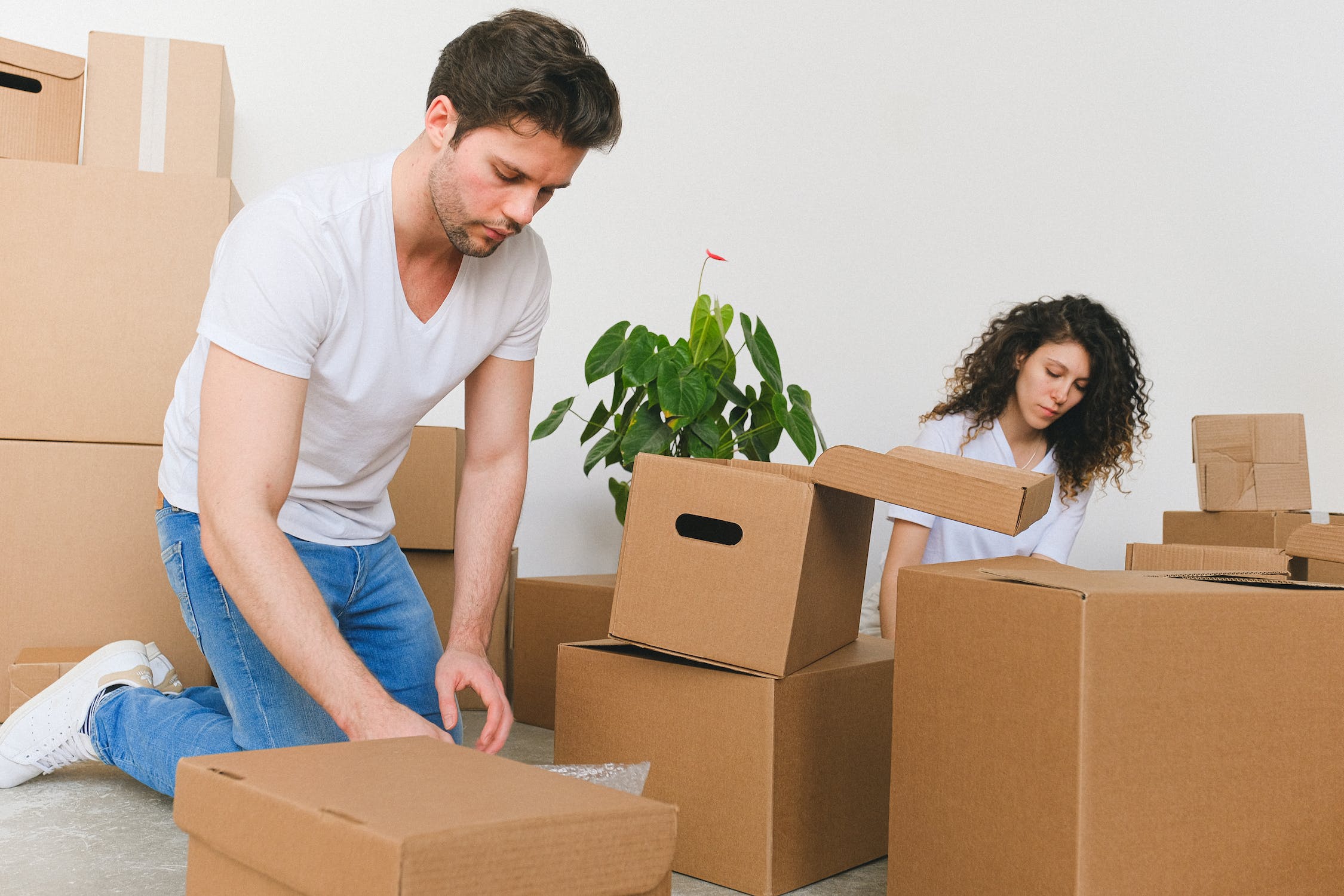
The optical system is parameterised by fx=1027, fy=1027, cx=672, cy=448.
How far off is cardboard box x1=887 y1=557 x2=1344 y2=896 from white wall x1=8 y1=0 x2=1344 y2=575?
157 centimetres

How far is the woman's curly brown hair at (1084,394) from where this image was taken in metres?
1.79

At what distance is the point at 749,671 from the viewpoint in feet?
3.57

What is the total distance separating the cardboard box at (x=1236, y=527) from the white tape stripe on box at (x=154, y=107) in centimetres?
193

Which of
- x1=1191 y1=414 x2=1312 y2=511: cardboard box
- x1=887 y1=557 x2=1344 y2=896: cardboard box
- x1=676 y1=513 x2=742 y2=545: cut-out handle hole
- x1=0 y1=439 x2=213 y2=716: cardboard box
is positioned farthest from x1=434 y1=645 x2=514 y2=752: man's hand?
x1=1191 y1=414 x2=1312 y2=511: cardboard box

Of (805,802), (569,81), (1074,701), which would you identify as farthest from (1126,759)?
(569,81)

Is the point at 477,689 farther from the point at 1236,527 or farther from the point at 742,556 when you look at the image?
the point at 1236,527

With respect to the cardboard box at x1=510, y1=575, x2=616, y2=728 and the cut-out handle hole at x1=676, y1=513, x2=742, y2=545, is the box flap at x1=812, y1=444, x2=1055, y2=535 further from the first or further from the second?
the cardboard box at x1=510, y1=575, x2=616, y2=728

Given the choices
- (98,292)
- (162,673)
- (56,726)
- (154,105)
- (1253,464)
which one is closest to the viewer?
(56,726)

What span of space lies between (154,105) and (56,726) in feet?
3.37

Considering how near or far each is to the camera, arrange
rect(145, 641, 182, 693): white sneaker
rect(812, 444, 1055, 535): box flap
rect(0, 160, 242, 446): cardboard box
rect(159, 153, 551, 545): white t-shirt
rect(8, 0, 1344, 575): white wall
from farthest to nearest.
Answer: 1. rect(8, 0, 1344, 575): white wall
2. rect(0, 160, 242, 446): cardboard box
3. rect(145, 641, 182, 693): white sneaker
4. rect(159, 153, 551, 545): white t-shirt
5. rect(812, 444, 1055, 535): box flap

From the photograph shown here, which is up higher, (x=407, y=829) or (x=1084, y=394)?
(x=1084, y=394)

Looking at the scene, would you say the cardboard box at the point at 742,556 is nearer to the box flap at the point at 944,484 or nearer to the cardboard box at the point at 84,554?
the box flap at the point at 944,484

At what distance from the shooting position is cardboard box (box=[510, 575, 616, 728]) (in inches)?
70.4

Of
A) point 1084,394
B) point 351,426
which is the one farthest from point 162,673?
point 1084,394
